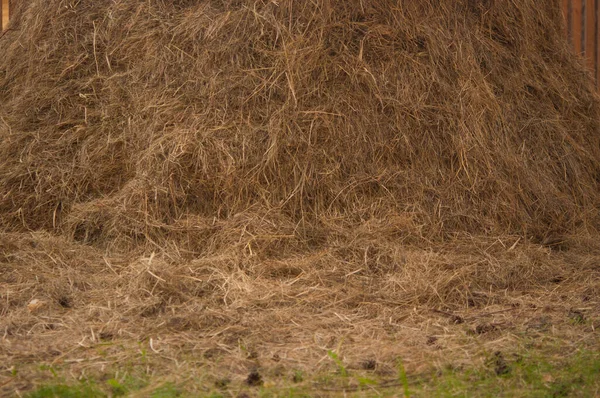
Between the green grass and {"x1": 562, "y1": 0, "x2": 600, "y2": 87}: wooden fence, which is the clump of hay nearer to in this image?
the green grass

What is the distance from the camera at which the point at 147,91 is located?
514 cm

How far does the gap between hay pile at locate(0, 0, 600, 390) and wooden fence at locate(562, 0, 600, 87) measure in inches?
109

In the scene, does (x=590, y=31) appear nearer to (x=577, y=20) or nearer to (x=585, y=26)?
(x=585, y=26)

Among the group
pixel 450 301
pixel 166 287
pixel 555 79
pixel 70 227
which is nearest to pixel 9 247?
pixel 70 227

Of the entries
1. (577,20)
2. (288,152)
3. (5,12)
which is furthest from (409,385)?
(577,20)

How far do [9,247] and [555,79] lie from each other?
4.10m

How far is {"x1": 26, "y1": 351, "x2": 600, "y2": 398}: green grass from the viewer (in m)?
2.55

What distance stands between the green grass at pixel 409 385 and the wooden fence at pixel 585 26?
20.6ft

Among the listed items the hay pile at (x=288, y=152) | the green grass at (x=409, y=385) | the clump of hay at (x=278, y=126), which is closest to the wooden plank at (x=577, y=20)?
the hay pile at (x=288, y=152)

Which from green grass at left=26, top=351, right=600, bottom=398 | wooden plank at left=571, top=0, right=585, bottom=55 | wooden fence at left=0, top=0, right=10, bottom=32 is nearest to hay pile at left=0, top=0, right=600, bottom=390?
green grass at left=26, top=351, right=600, bottom=398

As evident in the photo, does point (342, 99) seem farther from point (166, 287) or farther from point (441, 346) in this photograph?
point (441, 346)

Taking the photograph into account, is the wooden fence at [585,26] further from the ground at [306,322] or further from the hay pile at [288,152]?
the ground at [306,322]

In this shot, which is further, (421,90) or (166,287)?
(421,90)

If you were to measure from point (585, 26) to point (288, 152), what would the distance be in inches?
198
